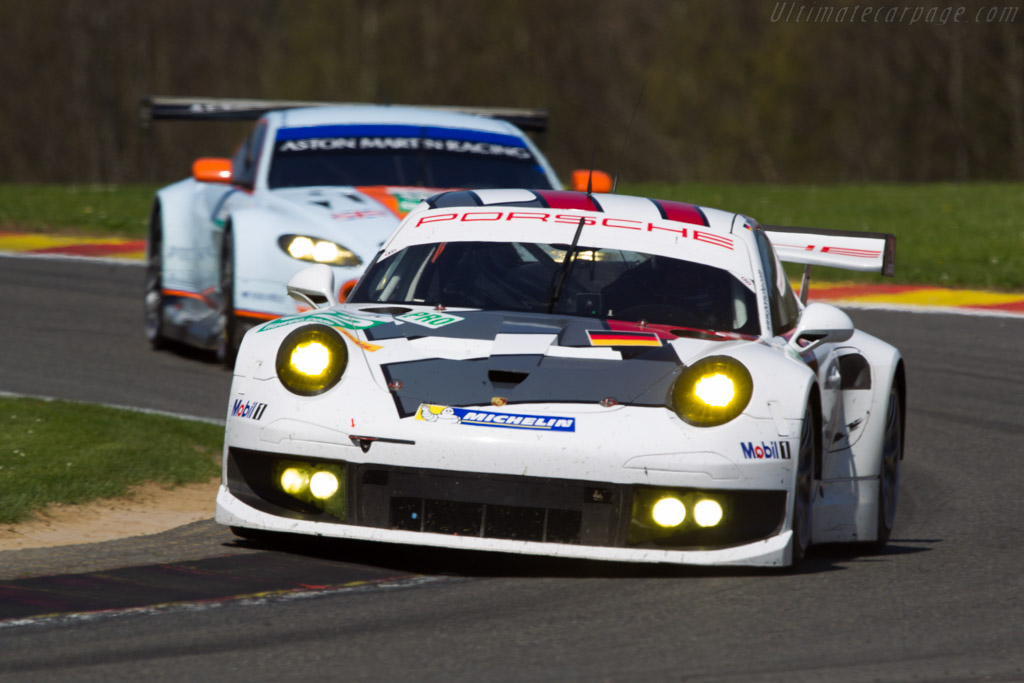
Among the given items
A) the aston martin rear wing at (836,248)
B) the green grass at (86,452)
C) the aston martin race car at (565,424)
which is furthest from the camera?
the aston martin rear wing at (836,248)

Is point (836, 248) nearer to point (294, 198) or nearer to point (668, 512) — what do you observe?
point (668, 512)

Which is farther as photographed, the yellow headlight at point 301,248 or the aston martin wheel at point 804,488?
the yellow headlight at point 301,248

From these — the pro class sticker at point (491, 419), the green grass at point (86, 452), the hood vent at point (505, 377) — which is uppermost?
the hood vent at point (505, 377)

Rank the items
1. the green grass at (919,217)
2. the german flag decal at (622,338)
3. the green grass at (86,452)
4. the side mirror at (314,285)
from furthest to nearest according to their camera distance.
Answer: the green grass at (919,217), the green grass at (86,452), the side mirror at (314,285), the german flag decal at (622,338)

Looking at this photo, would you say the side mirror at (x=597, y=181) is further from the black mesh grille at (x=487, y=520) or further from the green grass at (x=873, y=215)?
the green grass at (x=873, y=215)

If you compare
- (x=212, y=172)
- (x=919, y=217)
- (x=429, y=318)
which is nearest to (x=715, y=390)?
(x=429, y=318)

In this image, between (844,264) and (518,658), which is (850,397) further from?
(518,658)

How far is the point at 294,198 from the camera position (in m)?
9.86

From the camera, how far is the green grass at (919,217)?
648 inches

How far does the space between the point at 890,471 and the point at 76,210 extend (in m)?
15.6

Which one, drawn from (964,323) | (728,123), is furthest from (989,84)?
(964,323)

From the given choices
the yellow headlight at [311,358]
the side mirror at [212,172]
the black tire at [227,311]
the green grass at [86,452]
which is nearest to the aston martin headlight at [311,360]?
the yellow headlight at [311,358]

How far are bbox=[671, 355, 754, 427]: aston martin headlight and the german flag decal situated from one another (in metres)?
0.31

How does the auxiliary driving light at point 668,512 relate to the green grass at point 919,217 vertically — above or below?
below
